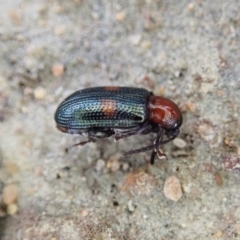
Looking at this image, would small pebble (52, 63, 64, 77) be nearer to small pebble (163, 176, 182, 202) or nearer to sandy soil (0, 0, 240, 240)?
sandy soil (0, 0, 240, 240)

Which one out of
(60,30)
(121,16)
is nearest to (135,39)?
(121,16)

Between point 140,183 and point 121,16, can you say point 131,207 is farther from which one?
point 121,16

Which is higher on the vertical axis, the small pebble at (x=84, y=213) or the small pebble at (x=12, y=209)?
the small pebble at (x=84, y=213)

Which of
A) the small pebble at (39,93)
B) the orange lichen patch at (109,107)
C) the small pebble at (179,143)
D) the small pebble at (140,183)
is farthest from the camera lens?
Answer: the small pebble at (39,93)

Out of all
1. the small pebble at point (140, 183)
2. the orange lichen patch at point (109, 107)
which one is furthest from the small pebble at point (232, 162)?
the orange lichen patch at point (109, 107)

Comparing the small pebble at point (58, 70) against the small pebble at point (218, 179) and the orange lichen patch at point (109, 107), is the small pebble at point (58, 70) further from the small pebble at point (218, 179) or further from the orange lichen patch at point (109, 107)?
the small pebble at point (218, 179)
